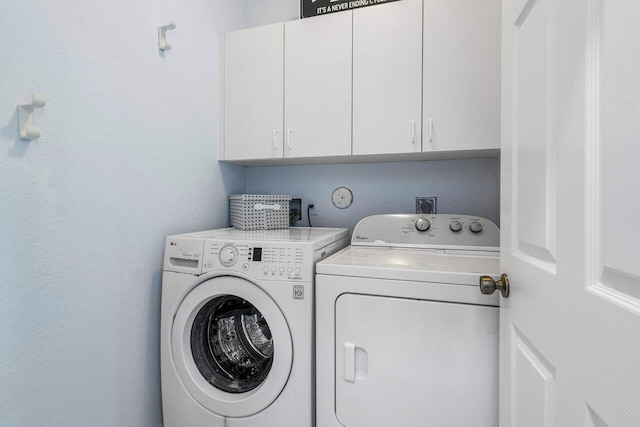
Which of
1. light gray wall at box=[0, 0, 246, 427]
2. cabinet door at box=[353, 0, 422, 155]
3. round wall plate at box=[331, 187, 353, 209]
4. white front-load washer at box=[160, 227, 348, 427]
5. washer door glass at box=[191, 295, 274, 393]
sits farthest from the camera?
round wall plate at box=[331, 187, 353, 209]

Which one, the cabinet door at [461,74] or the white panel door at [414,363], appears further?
the cabinet door at [461,74]

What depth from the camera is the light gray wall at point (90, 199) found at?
35.8 inches

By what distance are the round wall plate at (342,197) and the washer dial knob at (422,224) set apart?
47cm

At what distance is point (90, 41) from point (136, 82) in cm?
20

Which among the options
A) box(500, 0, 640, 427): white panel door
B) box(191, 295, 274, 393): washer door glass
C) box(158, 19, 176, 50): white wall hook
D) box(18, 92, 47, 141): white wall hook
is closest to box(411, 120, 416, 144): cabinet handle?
box(500, 0, 640, 427): white panel door

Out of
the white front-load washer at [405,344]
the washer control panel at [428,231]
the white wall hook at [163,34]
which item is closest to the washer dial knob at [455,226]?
the washer control panel at [428,231]

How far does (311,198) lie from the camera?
1987 millimetres

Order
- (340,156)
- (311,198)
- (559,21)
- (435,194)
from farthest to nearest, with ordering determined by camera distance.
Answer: (311,198) → (435,194) → (340,156) → (559,21)

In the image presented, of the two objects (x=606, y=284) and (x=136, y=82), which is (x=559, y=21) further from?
(x=136, y=82)

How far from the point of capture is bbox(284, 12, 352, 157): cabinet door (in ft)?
5.14

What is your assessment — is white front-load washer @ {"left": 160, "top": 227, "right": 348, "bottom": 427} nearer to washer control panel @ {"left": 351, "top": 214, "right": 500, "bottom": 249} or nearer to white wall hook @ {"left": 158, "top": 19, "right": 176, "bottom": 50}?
washer control panel @ {"left": 351, "top": 214, "right": 500, "bottom": 249}

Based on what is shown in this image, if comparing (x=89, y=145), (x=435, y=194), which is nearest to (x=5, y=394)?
(x=89, y=145)

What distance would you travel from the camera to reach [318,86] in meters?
1.61

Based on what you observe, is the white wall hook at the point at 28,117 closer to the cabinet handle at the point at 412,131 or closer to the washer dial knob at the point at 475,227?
the cabinet handle at the point at 412,131
